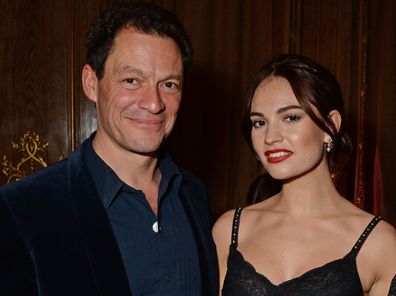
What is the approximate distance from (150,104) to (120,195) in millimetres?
310

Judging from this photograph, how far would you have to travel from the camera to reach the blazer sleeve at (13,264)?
5.18 feet

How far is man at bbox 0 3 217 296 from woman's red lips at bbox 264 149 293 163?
32 cm

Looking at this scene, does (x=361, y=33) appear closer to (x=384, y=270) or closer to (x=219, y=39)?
(x=219, y=39)

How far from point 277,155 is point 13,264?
0.97 meters

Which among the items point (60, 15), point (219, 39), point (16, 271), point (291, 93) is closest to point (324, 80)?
point (291, 93)

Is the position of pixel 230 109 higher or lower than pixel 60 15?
lower

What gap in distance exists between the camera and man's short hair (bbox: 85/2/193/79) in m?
1.98

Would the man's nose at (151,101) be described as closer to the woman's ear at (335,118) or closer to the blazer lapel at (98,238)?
the blazer lapel at (98,238)

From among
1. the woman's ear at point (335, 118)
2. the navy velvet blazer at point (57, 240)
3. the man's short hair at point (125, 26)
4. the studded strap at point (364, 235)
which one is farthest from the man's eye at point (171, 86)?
the studded strap at point (364, 235)

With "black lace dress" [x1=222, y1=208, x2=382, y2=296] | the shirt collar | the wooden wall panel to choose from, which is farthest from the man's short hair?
the wooden wall panel

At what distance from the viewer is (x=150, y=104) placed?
1.91m

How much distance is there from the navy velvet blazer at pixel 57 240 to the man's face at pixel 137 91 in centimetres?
19

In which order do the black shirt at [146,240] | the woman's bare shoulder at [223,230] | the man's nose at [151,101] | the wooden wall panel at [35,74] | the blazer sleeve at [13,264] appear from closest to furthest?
the blazer sleeve at [13,264] → the black shirt at [146,240] → the man's nose at [151,101] → the woman's bare shoulder at [223,230] → the wooden wall panel at [35,74]

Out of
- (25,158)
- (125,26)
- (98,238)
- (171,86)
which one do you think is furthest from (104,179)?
(25,158)
